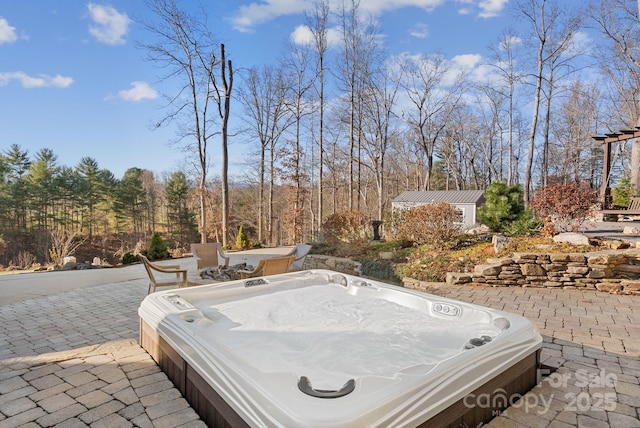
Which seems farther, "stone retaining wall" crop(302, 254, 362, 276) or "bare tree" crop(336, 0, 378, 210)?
"bare tree" crop(336, 0, 378, 210)

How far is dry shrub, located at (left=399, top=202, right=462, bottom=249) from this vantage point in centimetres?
714

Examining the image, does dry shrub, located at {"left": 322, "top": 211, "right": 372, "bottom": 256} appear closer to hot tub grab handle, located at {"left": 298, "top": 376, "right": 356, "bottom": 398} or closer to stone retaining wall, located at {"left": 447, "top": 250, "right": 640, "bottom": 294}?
stone retaining wall, located at {"left": 447, "top": 250, "right": 640, "bottom": 294}

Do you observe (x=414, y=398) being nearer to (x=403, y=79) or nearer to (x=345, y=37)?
(x=345, y=37)

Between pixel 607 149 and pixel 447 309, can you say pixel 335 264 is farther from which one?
pixel 607 149

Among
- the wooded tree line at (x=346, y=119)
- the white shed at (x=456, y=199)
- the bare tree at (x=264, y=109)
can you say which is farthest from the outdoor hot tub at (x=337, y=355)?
the bare tree at (x=264, y=109)

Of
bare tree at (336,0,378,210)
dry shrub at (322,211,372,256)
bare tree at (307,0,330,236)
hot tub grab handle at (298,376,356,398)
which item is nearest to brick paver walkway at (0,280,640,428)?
hot tub grab handle at (298,376,356,398)

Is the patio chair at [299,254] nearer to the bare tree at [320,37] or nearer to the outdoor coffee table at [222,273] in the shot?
the outdoor coffee table at [222,273]

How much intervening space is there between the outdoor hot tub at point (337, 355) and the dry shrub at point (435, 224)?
11.6ft

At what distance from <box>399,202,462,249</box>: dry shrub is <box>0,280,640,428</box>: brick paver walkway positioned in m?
2.68

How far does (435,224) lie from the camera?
7195 mm

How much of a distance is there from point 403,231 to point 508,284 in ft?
8.51

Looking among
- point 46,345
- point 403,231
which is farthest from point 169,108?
point 46,345

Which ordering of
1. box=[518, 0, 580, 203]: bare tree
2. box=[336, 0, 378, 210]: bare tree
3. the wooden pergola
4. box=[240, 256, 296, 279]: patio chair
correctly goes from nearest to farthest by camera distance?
box=[240, 256, 296, 279]: patio chair, the wooden pergola, box=[518, 0, 580, 203]: bare tree, box=[336, 0, 378, 210]: bare tree

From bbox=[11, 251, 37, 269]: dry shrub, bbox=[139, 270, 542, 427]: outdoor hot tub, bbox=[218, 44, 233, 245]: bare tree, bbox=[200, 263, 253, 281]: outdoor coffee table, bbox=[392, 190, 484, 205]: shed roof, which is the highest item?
bbox=[218, 44, 233, 245]: bare tree
